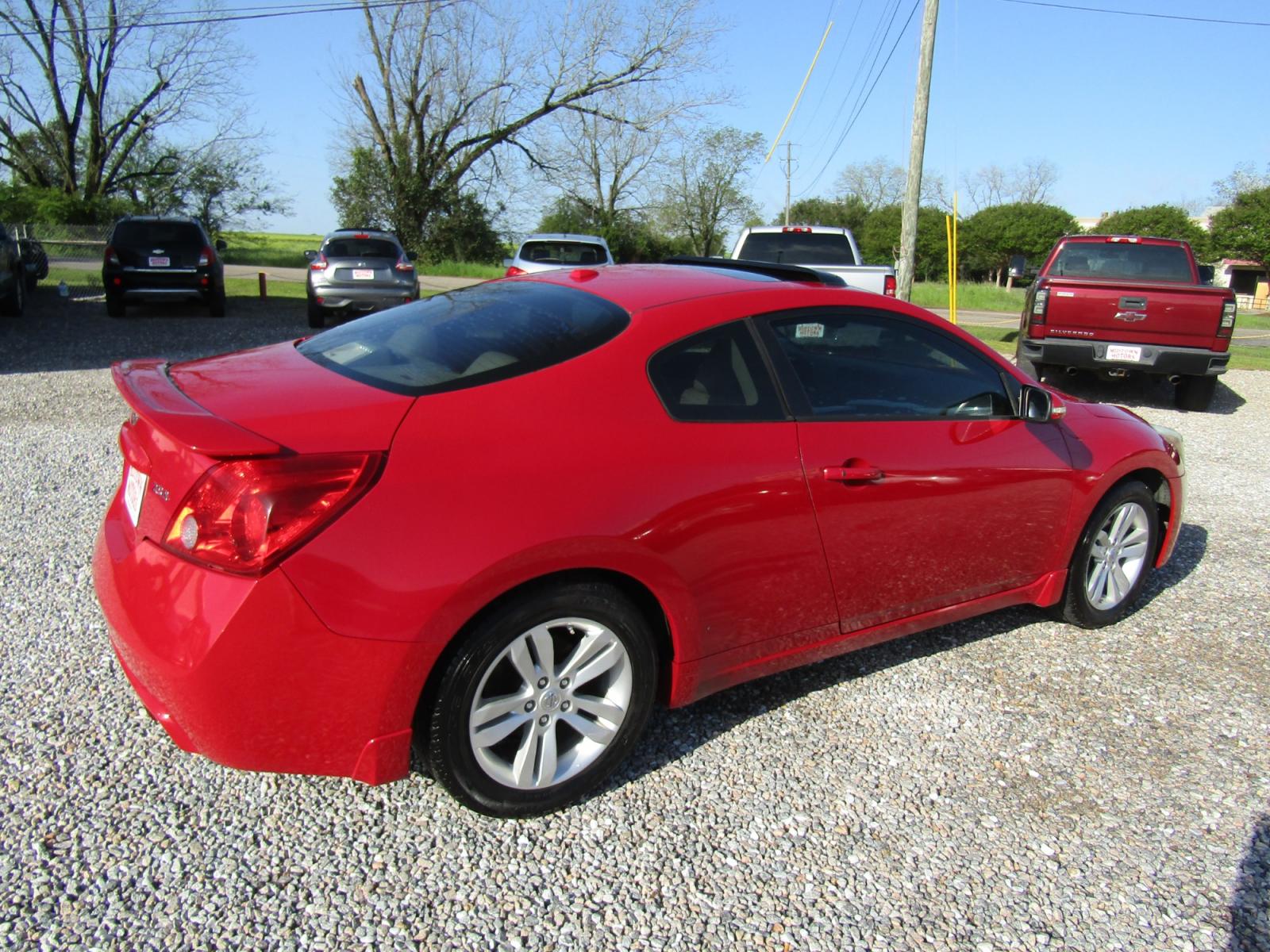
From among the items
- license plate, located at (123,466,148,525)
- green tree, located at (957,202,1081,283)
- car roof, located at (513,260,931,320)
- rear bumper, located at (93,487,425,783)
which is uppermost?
green tree, located at (957,202,1081,283)

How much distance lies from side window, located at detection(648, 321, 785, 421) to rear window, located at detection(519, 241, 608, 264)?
12.1 meters

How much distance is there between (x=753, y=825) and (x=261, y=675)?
1.45m

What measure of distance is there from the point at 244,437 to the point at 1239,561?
208 inches

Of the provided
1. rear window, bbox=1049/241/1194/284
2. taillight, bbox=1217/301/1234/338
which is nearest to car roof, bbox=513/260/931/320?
taillight, bbox=1217/301/1234/338

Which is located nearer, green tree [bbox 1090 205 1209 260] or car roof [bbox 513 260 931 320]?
car roof [bbox 513 260 931 320]

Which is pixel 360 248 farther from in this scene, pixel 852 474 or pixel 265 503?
pixel 265 503

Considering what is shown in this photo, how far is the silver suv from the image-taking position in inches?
615

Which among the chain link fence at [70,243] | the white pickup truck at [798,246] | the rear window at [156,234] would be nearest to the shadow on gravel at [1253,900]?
the white pickup truck at [798,246]

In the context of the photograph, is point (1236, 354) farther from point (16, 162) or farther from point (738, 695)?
point (16, 162)

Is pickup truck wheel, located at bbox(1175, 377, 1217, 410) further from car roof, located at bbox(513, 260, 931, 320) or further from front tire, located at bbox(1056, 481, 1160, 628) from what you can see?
car roof, located at bbox(513, 260, 931, 320)

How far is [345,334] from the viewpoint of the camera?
3.43m

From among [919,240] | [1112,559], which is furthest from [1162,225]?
[1112,559]

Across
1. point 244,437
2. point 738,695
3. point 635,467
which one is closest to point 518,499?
point 635,467

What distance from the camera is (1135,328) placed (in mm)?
9922
